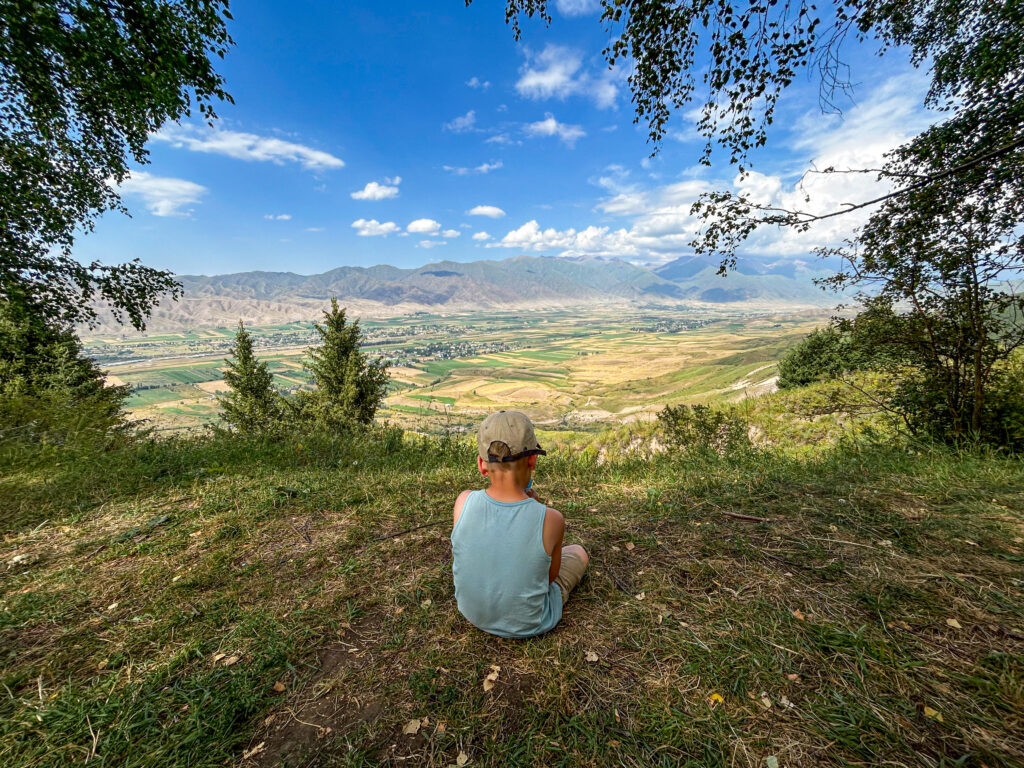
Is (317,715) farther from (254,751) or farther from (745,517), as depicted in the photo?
(745,517)

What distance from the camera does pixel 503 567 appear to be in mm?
2424

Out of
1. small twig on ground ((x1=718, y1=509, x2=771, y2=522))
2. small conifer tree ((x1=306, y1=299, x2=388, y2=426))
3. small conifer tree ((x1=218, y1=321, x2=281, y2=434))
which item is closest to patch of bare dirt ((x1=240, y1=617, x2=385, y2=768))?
small twig on ground ((x1=718, y1=509, x2=771, y2=522))

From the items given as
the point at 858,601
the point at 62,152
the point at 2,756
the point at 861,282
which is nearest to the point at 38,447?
the point at 62,152

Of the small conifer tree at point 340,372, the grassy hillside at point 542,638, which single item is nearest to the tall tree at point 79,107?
the grassy hillside at point 542,638

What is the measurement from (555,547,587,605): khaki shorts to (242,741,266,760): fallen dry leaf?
1925 millimetres

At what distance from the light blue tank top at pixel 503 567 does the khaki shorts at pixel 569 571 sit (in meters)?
0.30

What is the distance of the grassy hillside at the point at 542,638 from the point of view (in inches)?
72.3

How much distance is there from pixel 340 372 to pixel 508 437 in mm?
20473

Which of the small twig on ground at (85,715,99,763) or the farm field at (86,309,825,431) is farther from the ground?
the small twig on ground at (85,715,99,763)

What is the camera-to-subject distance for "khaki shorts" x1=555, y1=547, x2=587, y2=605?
2867 millimetres

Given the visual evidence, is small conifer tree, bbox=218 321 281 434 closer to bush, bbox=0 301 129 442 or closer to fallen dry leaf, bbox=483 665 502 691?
bush, bbox=0 301 129 442

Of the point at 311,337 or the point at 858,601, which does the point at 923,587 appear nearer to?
the point at 858,601

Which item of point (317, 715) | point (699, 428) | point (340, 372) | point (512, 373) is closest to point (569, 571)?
point (317, 715)

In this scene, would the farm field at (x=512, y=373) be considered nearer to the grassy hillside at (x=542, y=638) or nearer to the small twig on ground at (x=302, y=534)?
the small twig on ground at (x=302, y=534)
